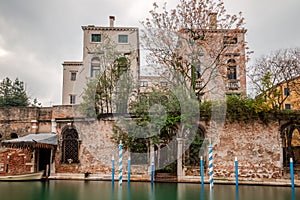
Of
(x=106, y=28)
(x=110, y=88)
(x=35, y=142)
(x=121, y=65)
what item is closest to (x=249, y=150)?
(x=110, y=88)

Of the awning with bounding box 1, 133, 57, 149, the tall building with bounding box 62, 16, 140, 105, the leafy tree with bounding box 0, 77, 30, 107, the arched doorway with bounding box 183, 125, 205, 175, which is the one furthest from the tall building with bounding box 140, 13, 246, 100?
the leafy tree with bounding box 0, 77, 30, 107

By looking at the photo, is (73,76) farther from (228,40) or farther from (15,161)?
(228,40)

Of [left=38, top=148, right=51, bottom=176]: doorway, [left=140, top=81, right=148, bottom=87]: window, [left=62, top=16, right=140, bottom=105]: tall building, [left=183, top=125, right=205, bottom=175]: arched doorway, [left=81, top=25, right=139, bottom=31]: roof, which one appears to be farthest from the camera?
[left=81, top=25, right=139, bottom=31]: roof

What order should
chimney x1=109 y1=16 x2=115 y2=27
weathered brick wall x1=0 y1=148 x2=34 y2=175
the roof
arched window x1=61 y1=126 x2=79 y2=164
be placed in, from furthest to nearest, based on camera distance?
chimney x1=109 y1=16 x2=115 y2=27 → the roof → arched window x1=61 y1=126 x2=79 y2=164 → weathered brick wall x1=0 y1=148 x2=34 y2=175

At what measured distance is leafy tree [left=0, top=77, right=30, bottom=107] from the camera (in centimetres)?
2214

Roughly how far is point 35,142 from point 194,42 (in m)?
7.48

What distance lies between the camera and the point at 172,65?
12.8 meters

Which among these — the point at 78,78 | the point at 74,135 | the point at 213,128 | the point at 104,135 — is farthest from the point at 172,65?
the point at 78,78

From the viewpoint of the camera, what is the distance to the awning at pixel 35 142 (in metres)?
11.9

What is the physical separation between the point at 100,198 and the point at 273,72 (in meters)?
11.7

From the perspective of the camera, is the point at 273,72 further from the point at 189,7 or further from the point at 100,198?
the point at 100,198

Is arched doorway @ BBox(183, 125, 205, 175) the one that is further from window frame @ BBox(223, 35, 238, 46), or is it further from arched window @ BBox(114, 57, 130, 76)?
A: arched window @ BBox(114, 57, 130, 76)

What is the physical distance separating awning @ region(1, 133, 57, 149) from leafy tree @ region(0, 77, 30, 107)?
961 centimetres

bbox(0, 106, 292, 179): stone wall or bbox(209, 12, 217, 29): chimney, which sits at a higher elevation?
bbox(209, 12, 217, 29): chimney
